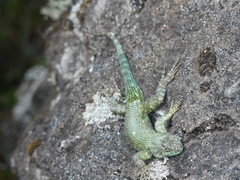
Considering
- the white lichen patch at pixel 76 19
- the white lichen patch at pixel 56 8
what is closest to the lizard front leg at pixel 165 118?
the white lichen patch at pixel 76 19

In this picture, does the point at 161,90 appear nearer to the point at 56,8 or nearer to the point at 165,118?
the point at 165,118

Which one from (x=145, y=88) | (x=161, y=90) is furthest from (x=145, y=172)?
(x=145, y=88)

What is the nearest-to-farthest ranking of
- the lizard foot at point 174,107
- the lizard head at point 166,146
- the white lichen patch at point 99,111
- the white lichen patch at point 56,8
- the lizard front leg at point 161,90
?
the lizard head at point 166,146
the lizard foot at point 174,107
the lizard front leg at point 161,90
the white lichen patch at point 99,111
the white lichen patch at point 56,8

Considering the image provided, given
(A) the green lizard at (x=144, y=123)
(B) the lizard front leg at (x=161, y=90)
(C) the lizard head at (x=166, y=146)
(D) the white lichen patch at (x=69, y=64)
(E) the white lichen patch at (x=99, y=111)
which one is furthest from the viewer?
(D) the white lichen patch at (x=69, y=64)

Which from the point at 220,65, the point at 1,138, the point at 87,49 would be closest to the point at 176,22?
the point at 220,65

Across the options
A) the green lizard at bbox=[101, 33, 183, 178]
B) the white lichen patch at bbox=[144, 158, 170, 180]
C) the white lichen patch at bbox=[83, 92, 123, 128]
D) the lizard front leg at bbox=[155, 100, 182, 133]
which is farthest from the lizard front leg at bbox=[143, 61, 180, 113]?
the white lichen patch at bbox=[144, 158, 170, 180]

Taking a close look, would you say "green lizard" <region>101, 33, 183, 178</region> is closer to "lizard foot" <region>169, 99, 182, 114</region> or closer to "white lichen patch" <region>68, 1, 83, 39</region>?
"lizard foot" <region>169, 99, 182, 114</region>

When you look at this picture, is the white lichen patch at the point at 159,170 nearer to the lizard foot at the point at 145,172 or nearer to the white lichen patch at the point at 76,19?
the lizard foot at the point at 145,172

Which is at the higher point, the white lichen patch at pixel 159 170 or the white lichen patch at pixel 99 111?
the white lichen patch at pixel 99 111
